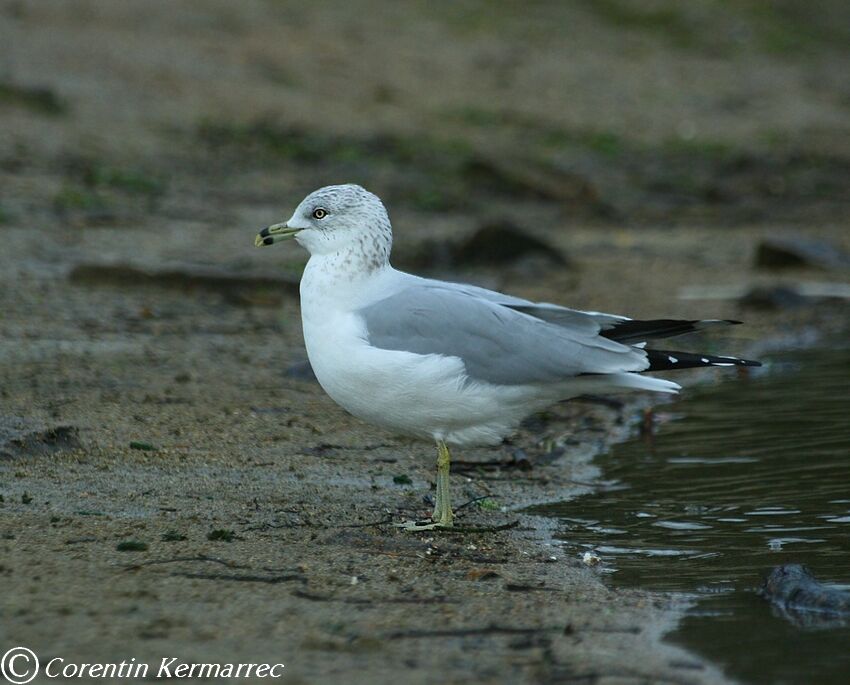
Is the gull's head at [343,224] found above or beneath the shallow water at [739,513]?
above

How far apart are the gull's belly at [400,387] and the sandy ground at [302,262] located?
0.45 metres

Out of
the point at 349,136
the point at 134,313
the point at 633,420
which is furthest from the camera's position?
the point at 349,136

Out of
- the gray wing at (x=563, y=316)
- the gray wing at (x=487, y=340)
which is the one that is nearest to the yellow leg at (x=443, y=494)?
the gray wing at (x=487, y=340)

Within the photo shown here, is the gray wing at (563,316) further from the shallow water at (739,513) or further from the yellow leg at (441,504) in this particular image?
the shallow water at (739,513)

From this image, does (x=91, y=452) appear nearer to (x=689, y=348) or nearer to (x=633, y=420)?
(x=633, y=420)

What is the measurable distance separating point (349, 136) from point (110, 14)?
330 centimetres

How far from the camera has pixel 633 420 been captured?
803 cm

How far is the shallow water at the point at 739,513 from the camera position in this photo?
4473mm

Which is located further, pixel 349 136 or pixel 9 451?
pixel 349 136

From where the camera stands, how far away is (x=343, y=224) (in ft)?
19.1

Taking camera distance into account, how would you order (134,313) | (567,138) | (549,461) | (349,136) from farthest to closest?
(567,138) → (349,136) → (134,313) → (549,461)

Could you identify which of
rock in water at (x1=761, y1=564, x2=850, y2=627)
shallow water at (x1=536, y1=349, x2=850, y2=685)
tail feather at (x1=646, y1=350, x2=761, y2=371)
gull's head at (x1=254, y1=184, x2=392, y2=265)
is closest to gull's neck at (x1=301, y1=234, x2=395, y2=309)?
gull's head at (x1=254, y1=184, x2=392, y2=265)

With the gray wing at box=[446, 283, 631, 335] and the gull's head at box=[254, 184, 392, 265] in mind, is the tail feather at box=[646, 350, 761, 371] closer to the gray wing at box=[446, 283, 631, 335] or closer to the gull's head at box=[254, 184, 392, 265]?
the gray wing at box=[446, 283, 631, 335]

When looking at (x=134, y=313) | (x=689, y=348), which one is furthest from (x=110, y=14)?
(x=689, y=348)
